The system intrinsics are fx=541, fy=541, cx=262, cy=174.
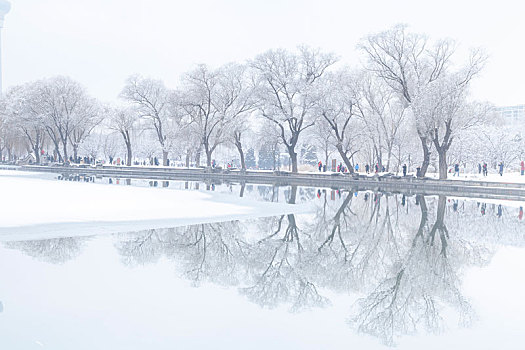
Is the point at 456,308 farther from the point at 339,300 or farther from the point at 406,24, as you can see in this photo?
the point at 406,24

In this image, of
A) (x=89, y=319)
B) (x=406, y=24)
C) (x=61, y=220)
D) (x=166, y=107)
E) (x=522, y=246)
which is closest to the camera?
(x=89, y=319)

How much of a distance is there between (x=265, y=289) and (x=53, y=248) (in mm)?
6036

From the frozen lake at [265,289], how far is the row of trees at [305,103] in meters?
24.7

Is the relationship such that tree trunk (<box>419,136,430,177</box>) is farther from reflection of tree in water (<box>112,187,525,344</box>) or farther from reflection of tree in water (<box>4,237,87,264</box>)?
reflection of tree in water (<box>4,237,87,264</box>)

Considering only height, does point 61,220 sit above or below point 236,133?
below

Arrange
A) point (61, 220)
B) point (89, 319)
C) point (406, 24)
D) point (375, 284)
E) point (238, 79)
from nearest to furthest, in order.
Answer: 1. point (89, 319)
2. point (375, 284)
3. point (61, 220)
4. point (406, 24)
5. point (238, 79)

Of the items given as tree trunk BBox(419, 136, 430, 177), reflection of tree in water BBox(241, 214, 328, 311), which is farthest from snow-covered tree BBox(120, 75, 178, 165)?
reflection of tree in water BBox(241, 214, 328, 311)

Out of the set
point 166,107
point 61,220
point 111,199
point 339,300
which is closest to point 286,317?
point 339,300

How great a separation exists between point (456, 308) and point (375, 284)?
1816 millimetres

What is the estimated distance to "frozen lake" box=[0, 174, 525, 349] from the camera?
7.35 m

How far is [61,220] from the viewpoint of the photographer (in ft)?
56.3

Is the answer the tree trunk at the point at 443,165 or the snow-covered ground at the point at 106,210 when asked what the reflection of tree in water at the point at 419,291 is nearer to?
the snow-covered ground at the point at 106,210

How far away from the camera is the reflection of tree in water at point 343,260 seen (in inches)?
355

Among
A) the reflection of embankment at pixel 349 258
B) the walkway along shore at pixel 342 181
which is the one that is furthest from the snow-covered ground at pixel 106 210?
the walkway along shore at pixel 342 181
